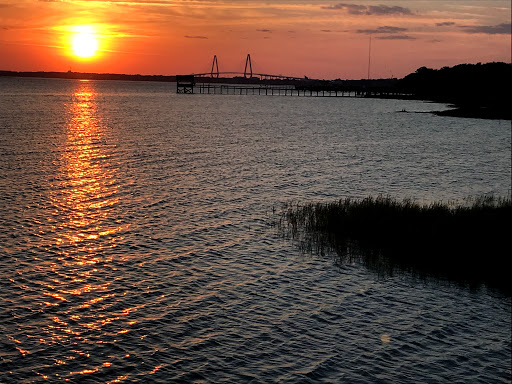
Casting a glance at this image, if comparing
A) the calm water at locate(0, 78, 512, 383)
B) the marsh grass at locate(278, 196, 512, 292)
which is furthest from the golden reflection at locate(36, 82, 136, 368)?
the marsh grass at locate(278, 196, 512, 292)

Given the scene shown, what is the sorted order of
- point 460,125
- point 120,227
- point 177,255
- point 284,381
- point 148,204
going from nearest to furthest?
point 284,381 → point 177,255 → point 120,227 → point 148,204 → point 460,125

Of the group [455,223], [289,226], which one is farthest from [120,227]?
[455,223]

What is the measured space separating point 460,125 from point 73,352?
11122 cm

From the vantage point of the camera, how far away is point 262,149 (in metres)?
73.5

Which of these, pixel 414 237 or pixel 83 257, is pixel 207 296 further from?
pixel 414 237

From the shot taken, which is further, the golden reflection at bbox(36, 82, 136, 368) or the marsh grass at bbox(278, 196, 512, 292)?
the marsh grass at bbox(278, 196, 512, 292)

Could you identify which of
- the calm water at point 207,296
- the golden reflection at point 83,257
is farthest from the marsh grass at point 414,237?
the golden reflection at point 83,257

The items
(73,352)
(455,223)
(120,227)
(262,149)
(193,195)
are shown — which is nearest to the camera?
(73,352)

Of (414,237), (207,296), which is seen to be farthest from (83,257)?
(414,237)

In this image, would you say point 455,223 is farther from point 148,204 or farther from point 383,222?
point 148,204

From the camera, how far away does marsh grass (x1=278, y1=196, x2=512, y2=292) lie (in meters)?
25.9

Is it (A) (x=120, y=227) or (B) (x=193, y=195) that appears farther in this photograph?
(B) (x=193, y=195)

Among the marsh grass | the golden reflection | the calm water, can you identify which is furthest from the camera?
the marsh grass

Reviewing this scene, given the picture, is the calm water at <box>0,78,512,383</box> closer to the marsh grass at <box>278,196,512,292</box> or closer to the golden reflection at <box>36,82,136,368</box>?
the golden reflection at <box>36,82,136,368</box>
